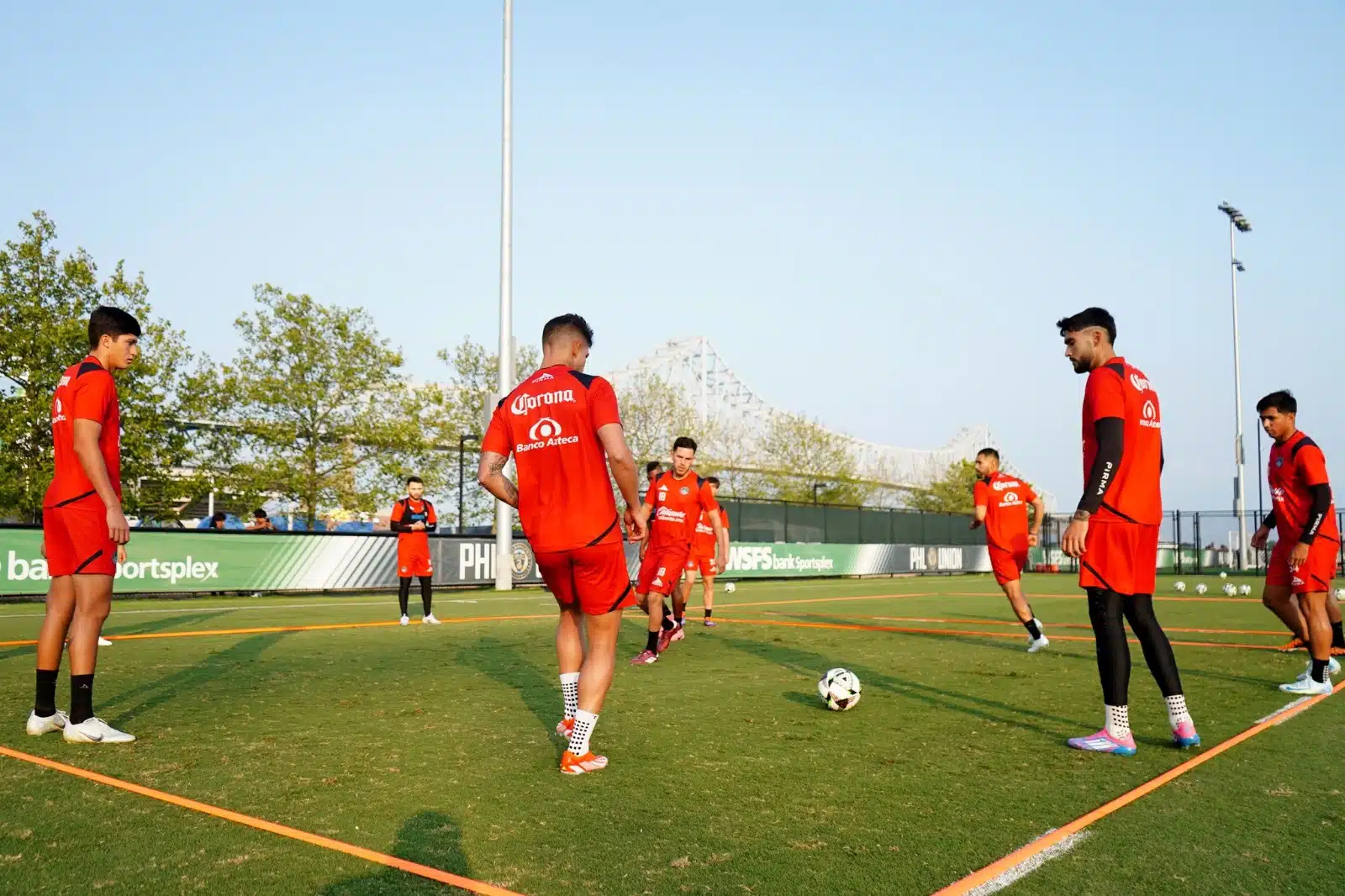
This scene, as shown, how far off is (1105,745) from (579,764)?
2.63 m

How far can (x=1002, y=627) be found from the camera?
13070 millimetres

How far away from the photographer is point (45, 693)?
17.6ft

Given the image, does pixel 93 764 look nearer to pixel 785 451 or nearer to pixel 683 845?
pixel 683 845

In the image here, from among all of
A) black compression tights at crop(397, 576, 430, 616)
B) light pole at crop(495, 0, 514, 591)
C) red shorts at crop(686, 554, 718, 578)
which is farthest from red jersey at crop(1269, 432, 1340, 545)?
light pole at crop(495, 0, 514, 591)

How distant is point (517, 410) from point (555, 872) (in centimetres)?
222

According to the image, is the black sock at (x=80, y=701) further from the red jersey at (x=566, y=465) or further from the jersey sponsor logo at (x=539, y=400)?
the jersey sponsor logo at (x=539, y=400)

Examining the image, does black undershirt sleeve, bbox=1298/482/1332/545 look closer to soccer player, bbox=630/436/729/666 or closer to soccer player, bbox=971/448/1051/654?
soccer player, bbox=971/448/1051/654

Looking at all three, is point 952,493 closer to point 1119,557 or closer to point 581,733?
point 1119,557

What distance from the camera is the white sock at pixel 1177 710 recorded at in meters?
5.18

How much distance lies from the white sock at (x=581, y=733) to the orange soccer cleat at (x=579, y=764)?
2cm

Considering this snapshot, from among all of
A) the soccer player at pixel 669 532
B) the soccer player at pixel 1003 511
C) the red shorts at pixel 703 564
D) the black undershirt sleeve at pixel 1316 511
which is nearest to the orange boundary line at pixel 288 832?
the soccer player at pixel 669 532

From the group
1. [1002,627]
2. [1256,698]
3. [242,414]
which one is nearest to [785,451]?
[242,414]

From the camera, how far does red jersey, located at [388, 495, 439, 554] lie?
12.8 m

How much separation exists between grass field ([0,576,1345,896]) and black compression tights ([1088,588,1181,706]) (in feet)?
1.27
